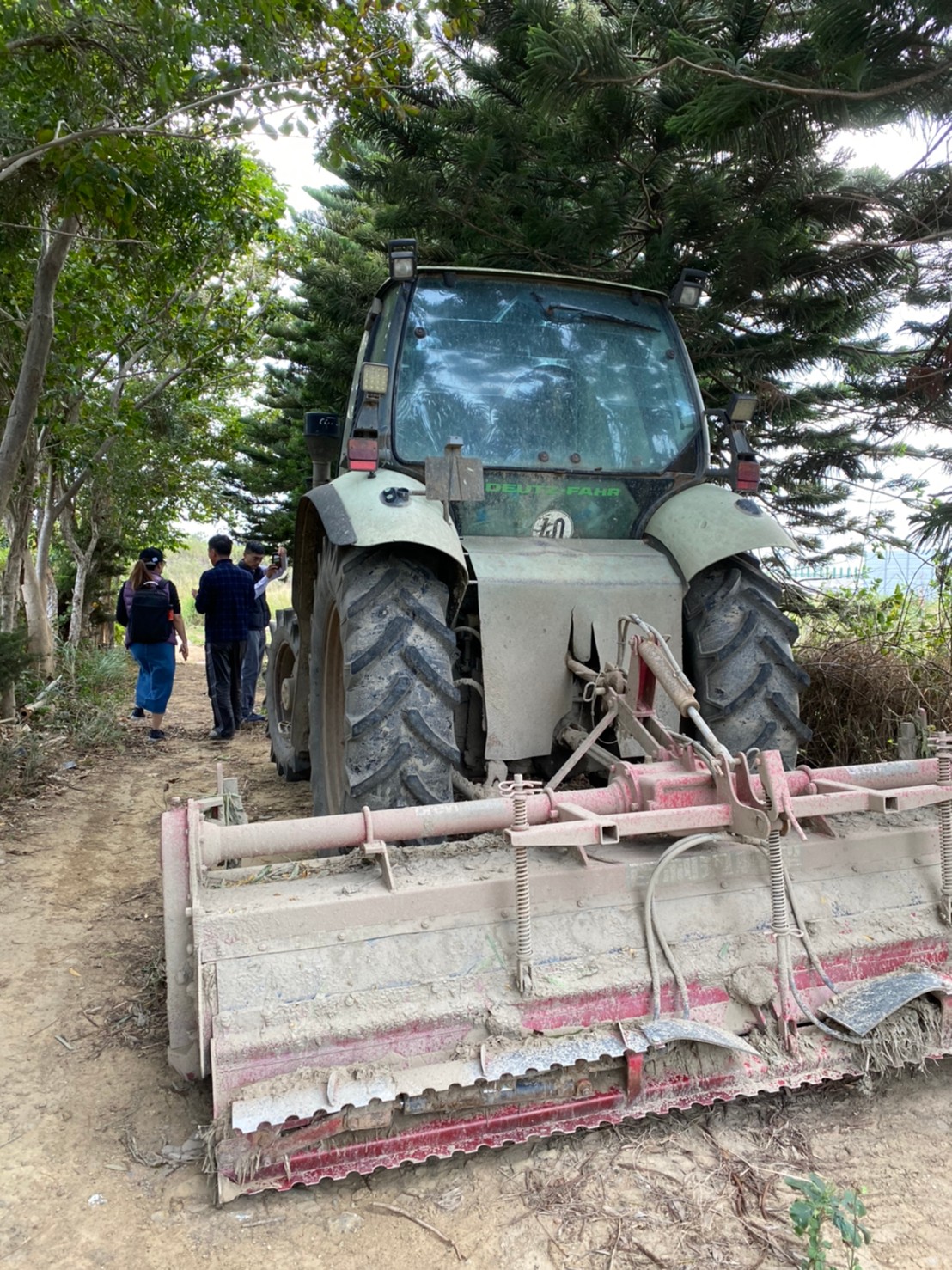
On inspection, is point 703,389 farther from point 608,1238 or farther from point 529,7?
point 608,1238

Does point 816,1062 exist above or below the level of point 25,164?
below

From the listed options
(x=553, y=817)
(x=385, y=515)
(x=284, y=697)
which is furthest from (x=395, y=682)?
(x=284, y=697)

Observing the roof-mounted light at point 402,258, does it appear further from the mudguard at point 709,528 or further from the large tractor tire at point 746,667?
the large tractor tire at point 746,667

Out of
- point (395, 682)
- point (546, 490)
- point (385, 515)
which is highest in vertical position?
point (546, 490)

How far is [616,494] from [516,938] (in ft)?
6.67

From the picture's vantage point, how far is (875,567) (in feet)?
22.2

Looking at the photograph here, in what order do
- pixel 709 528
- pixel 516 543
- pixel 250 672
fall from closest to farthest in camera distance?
pixel 709 528, pixel 516 543, pixel 250 672

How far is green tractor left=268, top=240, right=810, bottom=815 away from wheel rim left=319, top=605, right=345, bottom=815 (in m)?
0.01

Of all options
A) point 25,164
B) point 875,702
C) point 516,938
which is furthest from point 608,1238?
point 25,164

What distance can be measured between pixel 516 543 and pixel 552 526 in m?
0.22

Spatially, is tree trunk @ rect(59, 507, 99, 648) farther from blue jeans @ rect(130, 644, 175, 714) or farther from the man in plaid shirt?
the man in plaid shirt

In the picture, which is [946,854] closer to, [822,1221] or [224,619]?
[822,1221]

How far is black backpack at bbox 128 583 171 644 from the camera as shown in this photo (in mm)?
8094

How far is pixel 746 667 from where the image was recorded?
3312 mm
